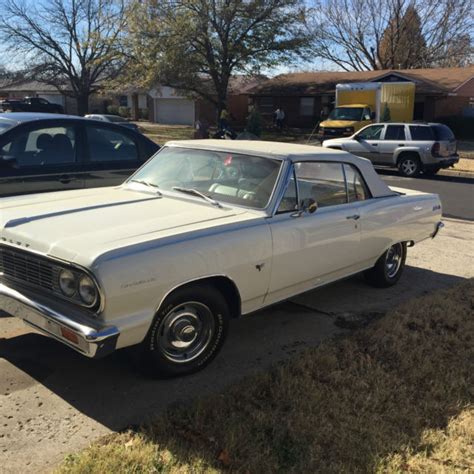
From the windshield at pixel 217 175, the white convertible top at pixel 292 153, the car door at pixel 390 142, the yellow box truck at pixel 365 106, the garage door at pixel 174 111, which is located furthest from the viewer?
the garage door at pixel 174 111

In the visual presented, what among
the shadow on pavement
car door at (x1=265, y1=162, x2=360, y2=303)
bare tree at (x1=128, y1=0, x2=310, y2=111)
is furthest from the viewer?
bare tree at (x1=128, y1=0, x2=310, y2=111)

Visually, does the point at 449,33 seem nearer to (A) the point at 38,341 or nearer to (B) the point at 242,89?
(B) the point at 242,89

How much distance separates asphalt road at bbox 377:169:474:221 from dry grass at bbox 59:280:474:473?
7305 mm

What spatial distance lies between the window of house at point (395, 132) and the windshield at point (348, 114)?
7354 millimetres

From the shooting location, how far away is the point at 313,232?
14.9ft

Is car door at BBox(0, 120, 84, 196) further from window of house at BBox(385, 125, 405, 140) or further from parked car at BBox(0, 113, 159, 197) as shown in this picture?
window of house at BBox(385, 125, 405, 140)

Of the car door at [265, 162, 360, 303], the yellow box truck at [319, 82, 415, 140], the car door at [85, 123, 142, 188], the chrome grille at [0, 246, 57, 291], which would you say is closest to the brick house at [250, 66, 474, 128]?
the yellow box truck at [319, 82, 415, 140]

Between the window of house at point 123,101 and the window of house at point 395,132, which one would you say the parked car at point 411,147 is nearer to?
the window of house at point 395,132

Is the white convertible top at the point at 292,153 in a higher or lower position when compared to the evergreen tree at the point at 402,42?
lower

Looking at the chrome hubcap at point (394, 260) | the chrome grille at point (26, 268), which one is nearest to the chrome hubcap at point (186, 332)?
the chrome grille at point (26, 268)

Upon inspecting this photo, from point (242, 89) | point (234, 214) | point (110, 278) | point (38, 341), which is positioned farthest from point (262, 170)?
point (242, 89)

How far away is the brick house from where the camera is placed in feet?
110

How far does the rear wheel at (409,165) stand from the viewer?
1742 cm

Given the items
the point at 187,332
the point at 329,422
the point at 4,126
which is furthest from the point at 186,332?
the point at 4,126
